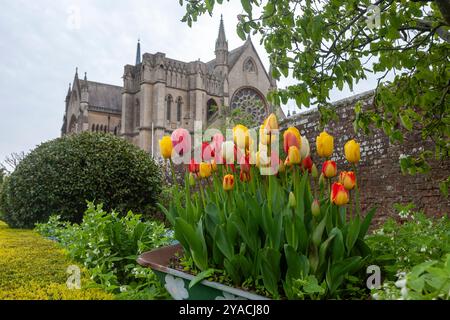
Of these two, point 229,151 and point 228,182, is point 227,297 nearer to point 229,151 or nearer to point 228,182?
point 228,182

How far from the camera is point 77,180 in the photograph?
8594 millimetres

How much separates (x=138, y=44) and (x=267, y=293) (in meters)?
73.8

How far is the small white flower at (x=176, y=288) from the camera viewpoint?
228 cm

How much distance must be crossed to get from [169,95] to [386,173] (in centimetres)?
3840

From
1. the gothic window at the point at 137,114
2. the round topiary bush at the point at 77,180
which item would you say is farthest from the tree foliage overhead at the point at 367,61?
the gothic window at the point at 137,114

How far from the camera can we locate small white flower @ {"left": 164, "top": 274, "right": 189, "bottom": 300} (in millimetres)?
2277

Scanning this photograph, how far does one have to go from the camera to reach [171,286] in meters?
2.35

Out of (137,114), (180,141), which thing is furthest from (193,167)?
(137,114)

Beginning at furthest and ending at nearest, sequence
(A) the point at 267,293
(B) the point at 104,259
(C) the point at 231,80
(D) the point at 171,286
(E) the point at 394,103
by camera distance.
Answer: (C) the point at 231,80
(E) the point at 394,103
(B) the point at 104,259
(D) the point at 171,286
(A) the point at 267,293

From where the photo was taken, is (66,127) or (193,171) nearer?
(193,171)

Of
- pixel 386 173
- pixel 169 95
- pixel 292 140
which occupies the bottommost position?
pixel 292 140

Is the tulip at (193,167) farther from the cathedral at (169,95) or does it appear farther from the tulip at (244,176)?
the cathedral at (169,95)

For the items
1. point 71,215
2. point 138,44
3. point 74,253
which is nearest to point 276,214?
point 74,253

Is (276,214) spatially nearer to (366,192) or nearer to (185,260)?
(185,260)
